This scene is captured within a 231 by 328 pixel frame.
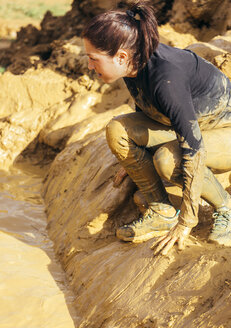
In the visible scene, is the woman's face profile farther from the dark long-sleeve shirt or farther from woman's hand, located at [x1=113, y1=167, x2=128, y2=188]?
woman's hand, located at [x1=113, y1=167, x2=128, y2=188]

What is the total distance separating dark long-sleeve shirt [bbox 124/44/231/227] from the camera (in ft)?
7.67

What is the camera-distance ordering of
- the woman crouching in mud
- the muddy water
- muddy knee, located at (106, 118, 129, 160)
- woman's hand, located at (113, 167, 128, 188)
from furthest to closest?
1. woman's hand, located at (113, 167, 128, 188)
2. muddy knee, located at (106, 118, 129, 160)
3. the muddy water
4. the woman crouching in mud

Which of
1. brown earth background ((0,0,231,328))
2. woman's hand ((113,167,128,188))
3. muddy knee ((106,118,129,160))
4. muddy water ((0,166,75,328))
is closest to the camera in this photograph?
brown earth background ((0,0,231,328))

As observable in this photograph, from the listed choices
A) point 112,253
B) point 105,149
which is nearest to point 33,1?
point 105,149

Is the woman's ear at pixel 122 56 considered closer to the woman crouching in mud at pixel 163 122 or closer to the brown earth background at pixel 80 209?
the woman crouching in mud at pixel 163 122

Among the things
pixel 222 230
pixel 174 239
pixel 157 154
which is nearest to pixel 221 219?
pixel 222 230

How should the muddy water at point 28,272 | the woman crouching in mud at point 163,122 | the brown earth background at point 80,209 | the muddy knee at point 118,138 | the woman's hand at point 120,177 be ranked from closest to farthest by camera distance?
A: the brown earth background at point 80,209 < the woman crouching in mud at point 163,122 < the muddy water at point 28,272 < the muddy knee at point 118,138 < the woman's hand at point 120,177

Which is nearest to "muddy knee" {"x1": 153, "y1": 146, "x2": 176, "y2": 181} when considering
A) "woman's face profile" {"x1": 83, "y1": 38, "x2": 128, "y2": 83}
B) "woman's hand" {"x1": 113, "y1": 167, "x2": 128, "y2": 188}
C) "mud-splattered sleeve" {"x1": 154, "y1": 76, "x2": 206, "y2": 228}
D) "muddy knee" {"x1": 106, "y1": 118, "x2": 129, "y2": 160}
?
"mud-splattered sleeve" {"x1": 154, "y1": 76, "x2": 206, "y2": 228}

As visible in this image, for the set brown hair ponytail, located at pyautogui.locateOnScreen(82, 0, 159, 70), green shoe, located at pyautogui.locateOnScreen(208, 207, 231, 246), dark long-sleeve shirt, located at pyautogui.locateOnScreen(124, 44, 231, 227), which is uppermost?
brown hair ponytail, located at pyautogui.locateOnScreen(82, 0, 159, 70)

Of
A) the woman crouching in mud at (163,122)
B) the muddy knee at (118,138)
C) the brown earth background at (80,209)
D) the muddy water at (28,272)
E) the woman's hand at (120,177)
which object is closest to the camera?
the brown earth background at (80,209)

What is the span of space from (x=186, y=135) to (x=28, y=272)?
149cm

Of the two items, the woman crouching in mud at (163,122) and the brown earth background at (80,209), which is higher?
the woman crouching in mud at (163,122)

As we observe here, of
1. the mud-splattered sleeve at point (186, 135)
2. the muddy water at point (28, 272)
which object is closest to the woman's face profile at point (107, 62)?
the mud-splattered sleeve at point (186, 135)

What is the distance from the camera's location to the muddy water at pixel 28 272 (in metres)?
2.57
